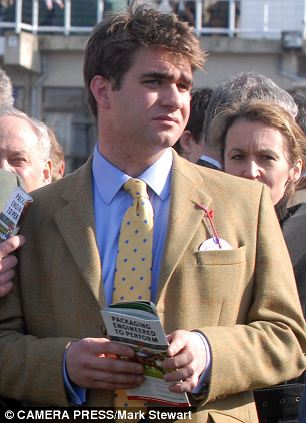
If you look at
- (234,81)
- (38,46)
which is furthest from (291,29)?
(234,81)

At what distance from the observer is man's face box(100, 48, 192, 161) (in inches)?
138

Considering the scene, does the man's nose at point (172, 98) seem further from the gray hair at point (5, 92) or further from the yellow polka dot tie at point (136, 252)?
the gray hair at point (5, 92)

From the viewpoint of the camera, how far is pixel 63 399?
3346 millimetres

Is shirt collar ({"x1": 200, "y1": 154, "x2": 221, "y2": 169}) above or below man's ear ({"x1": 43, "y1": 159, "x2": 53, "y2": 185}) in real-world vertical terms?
above

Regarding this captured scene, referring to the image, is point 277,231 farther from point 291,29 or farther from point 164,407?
point 291,29

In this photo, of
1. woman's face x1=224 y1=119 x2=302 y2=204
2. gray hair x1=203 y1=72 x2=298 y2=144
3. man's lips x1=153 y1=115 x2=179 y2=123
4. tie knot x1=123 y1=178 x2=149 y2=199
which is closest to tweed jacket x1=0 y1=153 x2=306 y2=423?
tie knot x1=123 y1=178 x2=149 y2=199

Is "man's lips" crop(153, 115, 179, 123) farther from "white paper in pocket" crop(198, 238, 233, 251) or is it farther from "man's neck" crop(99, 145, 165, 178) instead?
"white paper in pocket" crop(198, 238, 233, 251)

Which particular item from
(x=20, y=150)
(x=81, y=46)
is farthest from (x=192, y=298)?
(x=81, y=46)

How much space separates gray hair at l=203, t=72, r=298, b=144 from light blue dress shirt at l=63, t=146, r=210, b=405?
1107 mm

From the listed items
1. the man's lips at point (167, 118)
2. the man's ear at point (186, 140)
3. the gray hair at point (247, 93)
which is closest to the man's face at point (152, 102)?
the man's lips at point (167, 118)

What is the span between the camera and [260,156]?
4418mm

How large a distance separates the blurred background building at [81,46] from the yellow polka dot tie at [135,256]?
38.3 ft

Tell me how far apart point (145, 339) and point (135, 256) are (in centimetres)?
47

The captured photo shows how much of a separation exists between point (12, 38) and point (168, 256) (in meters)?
12.3
